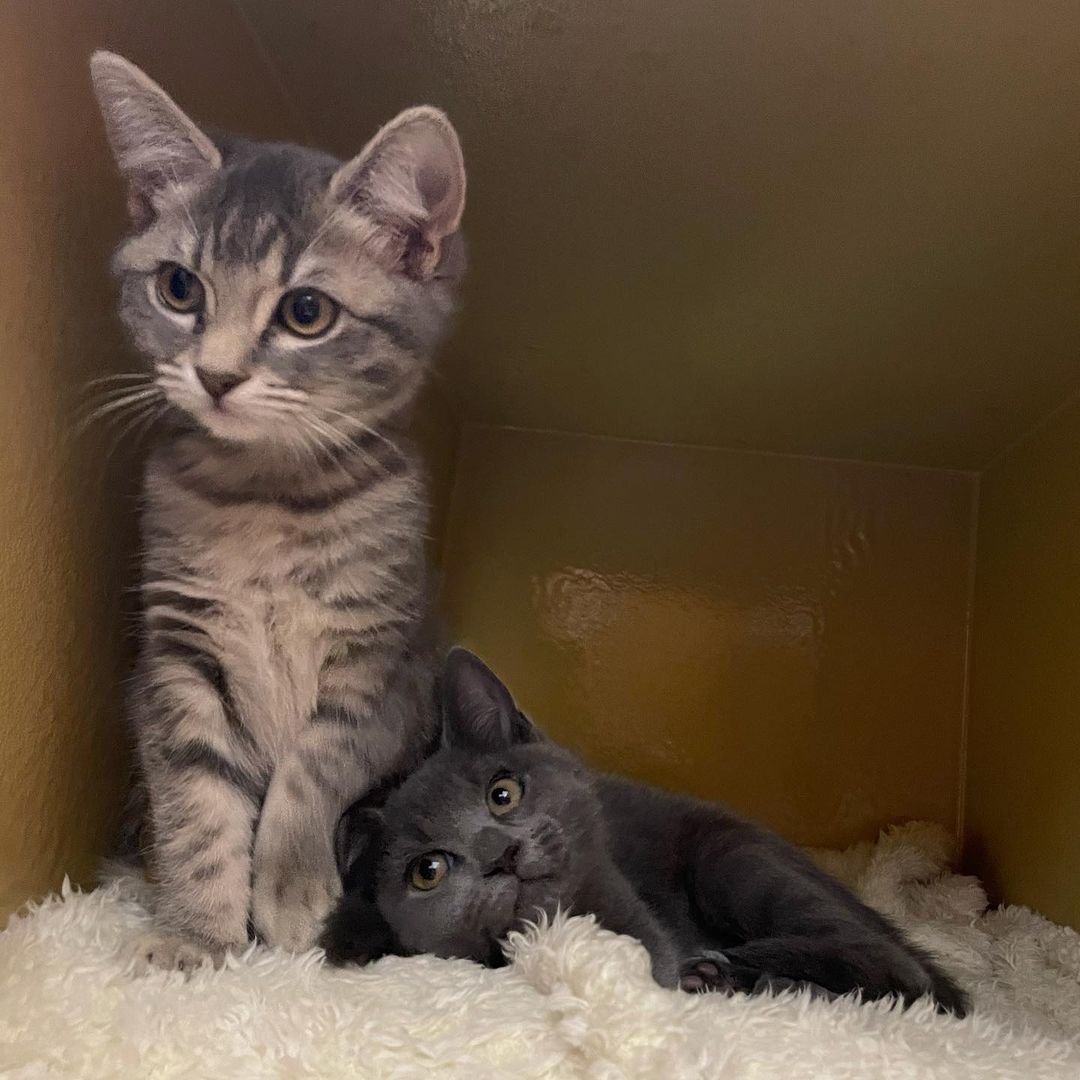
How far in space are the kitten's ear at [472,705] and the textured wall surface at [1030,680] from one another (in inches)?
31.3

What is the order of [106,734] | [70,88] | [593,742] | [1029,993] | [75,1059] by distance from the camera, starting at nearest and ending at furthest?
1. [75,1059]
2. [70,88]
3. [106,734]
4. [1029,993]
5. [593,742]

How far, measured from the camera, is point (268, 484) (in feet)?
2.82

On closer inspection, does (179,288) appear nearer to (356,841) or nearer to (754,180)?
(356,841)

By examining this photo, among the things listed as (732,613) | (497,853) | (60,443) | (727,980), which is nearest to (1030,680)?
Result: (732,613)

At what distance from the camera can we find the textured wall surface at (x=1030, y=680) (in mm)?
1285

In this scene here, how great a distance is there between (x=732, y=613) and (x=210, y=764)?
1094 mm

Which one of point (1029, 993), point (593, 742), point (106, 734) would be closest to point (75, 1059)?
point (106, 734)

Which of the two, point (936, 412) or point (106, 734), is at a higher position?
point (936, 412)

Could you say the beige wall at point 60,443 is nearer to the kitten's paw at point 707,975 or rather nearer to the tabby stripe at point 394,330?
the tabby stripe at point 394,330

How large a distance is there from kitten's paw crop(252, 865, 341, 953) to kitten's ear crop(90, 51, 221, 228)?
57 cm

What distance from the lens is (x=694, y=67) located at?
36.9 inches

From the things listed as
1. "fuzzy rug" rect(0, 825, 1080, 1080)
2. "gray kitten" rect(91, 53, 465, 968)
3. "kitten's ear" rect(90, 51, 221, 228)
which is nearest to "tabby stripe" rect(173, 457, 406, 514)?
"gray kitten" rect(91, 53, 465, 968)

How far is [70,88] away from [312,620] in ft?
1.54

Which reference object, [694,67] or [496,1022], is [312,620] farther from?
[694,67]
